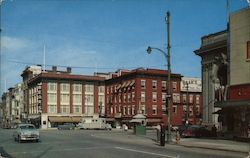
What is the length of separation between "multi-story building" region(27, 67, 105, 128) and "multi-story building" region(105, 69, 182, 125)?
25.9 ft

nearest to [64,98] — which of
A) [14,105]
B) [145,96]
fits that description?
[145,96]

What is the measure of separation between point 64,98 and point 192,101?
32868 mm

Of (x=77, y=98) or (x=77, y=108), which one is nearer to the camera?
(x=77, y=108)

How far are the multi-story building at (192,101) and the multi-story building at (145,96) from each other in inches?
82.8

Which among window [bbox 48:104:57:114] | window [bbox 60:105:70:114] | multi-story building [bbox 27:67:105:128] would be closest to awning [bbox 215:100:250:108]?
multi-story building [bbox 27:67:105:128]

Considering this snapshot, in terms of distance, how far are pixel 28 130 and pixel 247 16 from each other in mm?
19512

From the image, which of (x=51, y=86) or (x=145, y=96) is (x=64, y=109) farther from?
(x=145, y=96)

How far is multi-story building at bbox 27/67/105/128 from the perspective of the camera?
101 meters

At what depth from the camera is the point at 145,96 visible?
297ft

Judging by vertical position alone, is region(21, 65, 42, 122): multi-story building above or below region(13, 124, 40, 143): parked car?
above

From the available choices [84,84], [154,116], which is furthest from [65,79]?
[154,116]

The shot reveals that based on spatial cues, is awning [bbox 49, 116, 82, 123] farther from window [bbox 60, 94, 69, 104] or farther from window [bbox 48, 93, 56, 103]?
window [bbox 48, 93, 56, 103]

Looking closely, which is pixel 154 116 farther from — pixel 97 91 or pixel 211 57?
pixel 211 57

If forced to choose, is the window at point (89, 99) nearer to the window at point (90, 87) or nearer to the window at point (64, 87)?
the window at point (90, 87)
